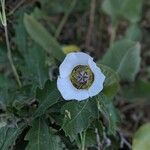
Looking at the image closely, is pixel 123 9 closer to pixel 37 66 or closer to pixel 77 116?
pixel 37 66

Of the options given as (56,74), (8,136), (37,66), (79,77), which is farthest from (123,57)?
(8,136)

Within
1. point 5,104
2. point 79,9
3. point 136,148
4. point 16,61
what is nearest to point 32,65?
point 16,61

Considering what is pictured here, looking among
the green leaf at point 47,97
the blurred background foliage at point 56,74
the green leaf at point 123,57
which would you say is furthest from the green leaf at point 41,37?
the green leaf at point 47,97

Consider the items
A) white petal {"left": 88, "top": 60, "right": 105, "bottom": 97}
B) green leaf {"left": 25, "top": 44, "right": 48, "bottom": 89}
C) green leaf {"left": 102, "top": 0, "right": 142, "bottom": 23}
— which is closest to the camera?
white petal {"left": 88, "top": 60, "right": 105, "bottom": 97}

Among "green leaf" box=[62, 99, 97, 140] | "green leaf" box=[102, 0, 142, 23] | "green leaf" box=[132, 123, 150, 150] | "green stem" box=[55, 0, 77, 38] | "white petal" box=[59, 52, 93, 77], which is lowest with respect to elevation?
"green leaf" box=[132, 123, 150, 150]

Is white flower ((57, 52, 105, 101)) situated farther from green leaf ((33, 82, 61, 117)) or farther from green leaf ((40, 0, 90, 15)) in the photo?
green leaf ((40, 0, 90, 15))

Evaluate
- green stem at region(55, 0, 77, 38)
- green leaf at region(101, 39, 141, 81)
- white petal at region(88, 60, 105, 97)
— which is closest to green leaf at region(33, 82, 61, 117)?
white petal at region(88, 60, 105, 97)
